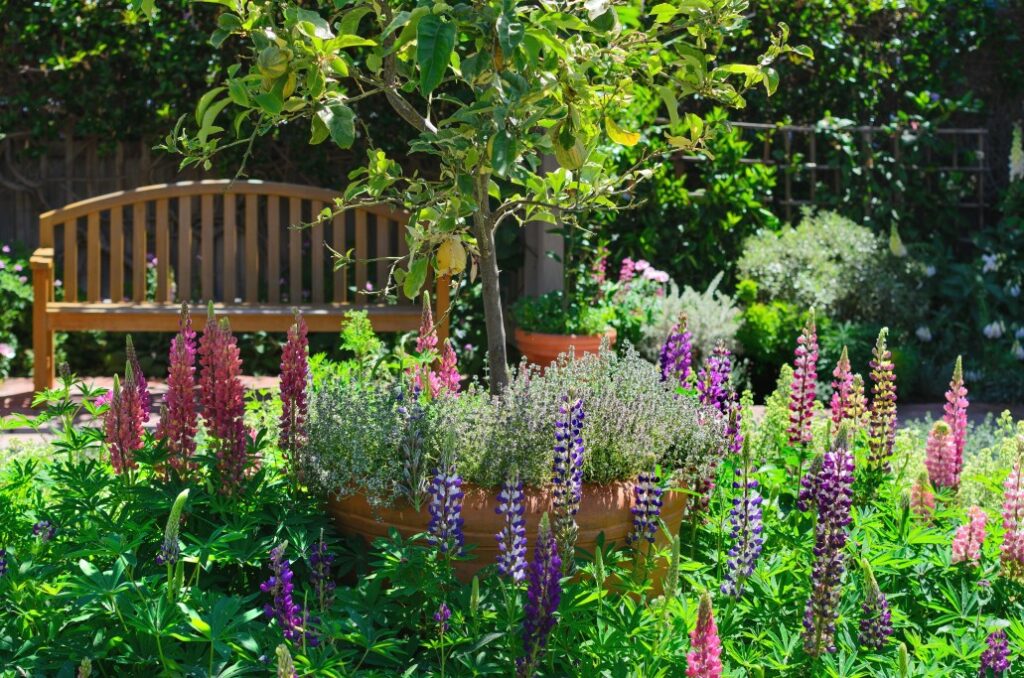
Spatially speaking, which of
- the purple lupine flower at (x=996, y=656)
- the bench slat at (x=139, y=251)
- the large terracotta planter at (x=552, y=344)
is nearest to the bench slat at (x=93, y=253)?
the bench slat at (x=139, y=251)

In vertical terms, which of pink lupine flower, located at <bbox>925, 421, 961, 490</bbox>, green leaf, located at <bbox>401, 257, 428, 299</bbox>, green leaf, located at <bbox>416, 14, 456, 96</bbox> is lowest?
pink lupine flower, located at <bbox>925, 421, 961, 490</bbox>

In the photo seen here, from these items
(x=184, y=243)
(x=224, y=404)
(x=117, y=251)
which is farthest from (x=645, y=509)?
(x=117, y=251)

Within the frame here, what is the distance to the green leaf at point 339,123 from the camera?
2311 millimetres

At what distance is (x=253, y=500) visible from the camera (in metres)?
2.62

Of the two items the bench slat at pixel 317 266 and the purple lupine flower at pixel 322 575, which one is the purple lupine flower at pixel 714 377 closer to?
the purple lupine flower at pixel 322 575

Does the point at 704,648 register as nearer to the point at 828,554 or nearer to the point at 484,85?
the point at 828,554

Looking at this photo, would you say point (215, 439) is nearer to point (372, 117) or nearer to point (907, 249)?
point (372, 117)

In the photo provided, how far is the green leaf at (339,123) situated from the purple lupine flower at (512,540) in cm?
75

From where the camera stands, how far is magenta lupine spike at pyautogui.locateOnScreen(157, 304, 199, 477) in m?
2.74

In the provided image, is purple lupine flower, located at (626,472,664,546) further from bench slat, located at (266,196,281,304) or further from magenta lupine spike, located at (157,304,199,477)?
bench slat, located at (266,196,281,304)

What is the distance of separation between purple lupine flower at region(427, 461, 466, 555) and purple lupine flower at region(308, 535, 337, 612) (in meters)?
0.22

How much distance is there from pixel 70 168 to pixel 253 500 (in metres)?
5.53

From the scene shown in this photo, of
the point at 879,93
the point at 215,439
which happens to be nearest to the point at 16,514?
the point at 215,439

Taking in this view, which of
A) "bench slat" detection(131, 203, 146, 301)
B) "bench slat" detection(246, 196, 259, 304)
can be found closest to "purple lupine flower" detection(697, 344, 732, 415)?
"bench slat" detection(246, 196, 259, 304)
